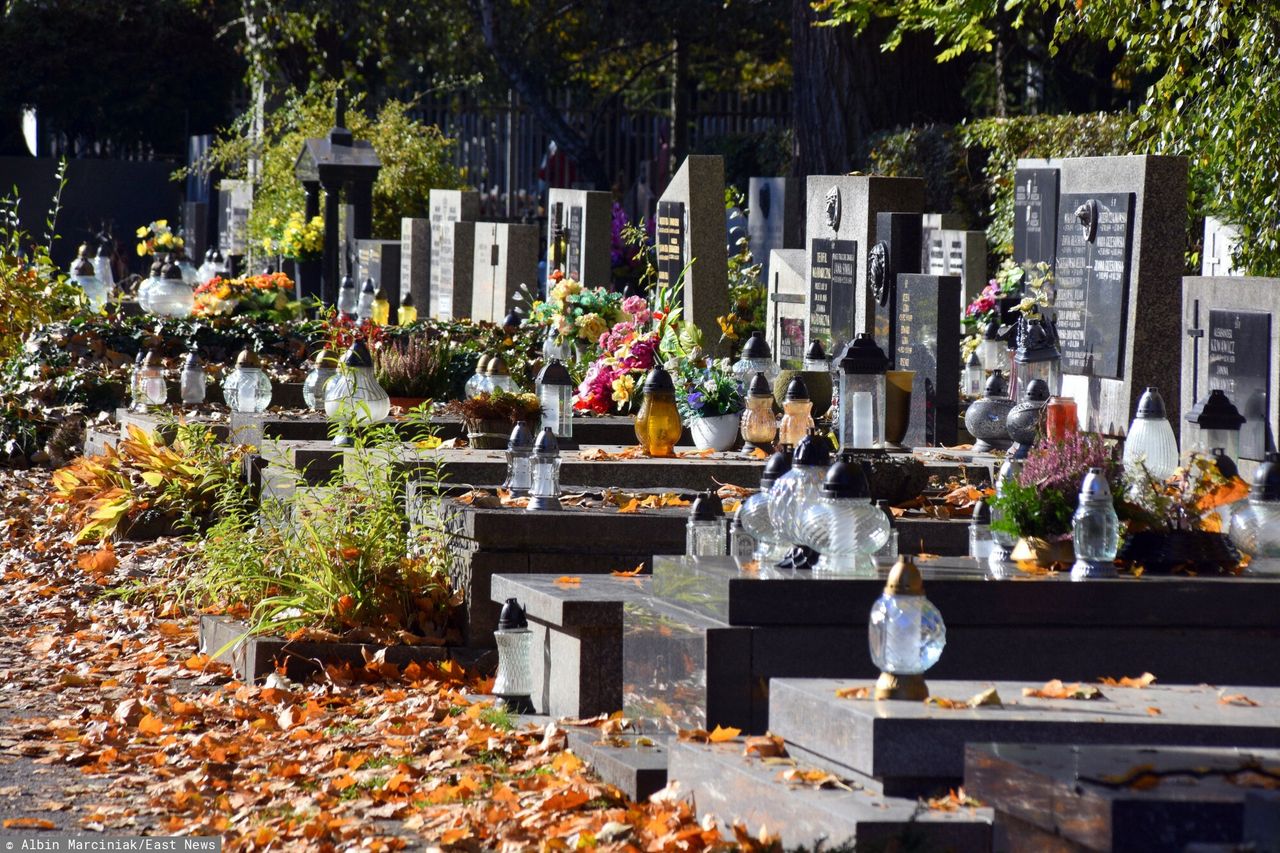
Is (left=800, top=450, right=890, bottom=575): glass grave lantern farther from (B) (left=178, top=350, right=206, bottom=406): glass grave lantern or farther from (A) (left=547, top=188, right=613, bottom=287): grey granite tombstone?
(A) (left=547, top=188, right=613, bottom=287): grey granite tombstone

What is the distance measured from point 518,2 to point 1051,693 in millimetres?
27945

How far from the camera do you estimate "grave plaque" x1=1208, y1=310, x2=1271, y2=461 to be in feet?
27.5

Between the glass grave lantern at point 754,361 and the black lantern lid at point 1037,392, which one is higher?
the glass grave lantern at point 754,361

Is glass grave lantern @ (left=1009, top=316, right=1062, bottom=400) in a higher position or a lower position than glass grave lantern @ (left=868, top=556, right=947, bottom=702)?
higher

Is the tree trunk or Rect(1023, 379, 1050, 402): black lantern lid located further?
the tree trunk

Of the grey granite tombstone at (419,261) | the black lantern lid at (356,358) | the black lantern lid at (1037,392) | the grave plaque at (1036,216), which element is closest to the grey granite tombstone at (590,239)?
the grey granite tombstone at (419,261)

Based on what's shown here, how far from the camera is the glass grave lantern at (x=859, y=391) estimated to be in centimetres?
978

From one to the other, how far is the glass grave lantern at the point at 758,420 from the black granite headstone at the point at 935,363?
0.98m

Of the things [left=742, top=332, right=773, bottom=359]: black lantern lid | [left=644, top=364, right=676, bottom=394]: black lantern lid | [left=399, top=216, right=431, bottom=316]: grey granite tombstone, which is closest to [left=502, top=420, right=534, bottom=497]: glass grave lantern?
[left=644, top=364, right=676, bottom=394]: black lantern lid

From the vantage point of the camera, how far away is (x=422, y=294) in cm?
2292

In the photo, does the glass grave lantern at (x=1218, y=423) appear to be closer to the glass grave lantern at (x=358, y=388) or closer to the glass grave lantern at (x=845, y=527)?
the glass grave lantern at (x=845, y=527)

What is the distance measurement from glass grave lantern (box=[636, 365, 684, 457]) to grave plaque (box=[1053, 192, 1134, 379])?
231cm

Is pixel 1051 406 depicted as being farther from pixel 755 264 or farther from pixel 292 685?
pixel 755 264

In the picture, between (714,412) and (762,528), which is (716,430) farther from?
(762,528)
